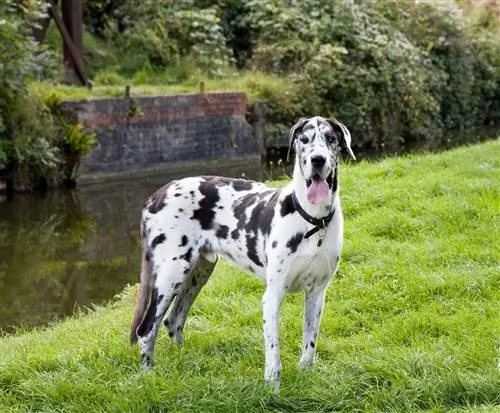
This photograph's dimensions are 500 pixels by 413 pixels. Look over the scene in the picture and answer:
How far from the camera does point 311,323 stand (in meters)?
5.82

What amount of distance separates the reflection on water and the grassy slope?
1.22 meters

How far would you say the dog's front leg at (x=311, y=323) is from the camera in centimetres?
582

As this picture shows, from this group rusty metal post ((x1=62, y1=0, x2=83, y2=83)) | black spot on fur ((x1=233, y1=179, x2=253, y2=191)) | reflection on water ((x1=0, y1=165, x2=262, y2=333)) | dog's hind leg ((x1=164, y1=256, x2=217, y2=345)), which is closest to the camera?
black spot on fur ((x1=233, y1=179, x2=253, y2=191))

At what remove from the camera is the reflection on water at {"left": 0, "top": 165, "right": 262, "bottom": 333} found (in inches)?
406

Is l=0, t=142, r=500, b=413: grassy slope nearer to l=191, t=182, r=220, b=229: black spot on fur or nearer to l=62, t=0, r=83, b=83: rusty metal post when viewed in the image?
l=191, t=182, r=220, b=229: black spot on fur

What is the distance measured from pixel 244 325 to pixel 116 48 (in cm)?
1790

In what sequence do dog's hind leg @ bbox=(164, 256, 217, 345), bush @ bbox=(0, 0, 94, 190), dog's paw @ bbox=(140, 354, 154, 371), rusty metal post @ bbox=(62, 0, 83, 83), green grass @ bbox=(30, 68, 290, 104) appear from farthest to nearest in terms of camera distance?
1. green grass @ bbox=(30, 68, 290, 104)
2. rusty metal post @ bbox=(62, 0, 83, 83)
3. bush @ bbox=(0, 0, 94, 190)
4. dog's hind leg @ bbox=(164, 256, 217, 345)
5. dog's paw @ bbox=(140, 354, 154, 371)

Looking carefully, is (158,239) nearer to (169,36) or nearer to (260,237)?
(260,237)

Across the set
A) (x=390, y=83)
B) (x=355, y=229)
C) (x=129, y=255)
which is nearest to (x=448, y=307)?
(x=355, y=229)

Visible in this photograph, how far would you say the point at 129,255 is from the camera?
1245 cm

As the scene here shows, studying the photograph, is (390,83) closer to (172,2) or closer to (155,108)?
(172,2)

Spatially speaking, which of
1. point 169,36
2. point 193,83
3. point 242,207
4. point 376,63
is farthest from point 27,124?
point 242,207

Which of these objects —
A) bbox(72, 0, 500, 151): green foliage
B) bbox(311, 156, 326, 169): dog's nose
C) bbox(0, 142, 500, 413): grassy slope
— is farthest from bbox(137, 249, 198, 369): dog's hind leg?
bbox(72, 0, 500, 151): green foliage

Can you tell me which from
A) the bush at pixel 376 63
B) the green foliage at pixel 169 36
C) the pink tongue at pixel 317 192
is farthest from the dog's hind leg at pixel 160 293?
the green foliage at pixel 169 36
